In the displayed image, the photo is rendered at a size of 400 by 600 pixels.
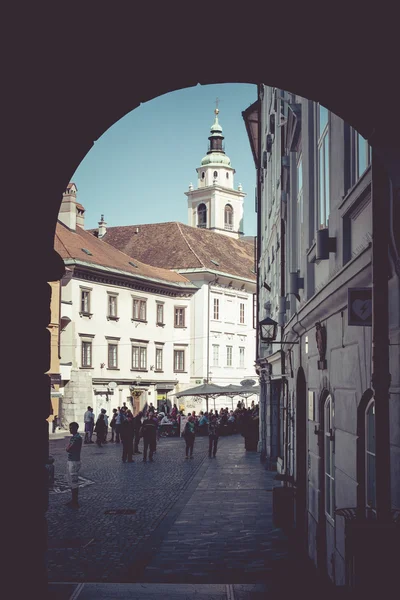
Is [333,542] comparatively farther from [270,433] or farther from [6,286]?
[270,433]

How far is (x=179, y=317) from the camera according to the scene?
211 ft

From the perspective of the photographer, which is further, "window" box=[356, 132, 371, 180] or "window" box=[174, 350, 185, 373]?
"window" box=[174, 350, 185, 373]

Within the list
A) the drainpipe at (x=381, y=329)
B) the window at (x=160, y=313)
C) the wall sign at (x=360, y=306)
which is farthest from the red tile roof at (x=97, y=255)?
the drainpipe at (x=381, y=329)

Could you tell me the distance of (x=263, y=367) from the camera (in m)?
30.1

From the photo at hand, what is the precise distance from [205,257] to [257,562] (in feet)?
193

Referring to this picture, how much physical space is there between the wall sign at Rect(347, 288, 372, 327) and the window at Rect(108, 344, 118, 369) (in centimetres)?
4856

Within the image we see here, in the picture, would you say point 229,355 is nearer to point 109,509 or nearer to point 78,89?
point 109,509

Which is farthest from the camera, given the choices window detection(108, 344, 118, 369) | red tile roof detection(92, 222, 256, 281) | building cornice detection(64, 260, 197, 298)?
red tile roof detection(92, 222, 256, 281)

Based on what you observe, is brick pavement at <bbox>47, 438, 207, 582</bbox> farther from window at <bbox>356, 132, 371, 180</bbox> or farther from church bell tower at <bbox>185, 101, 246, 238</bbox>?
church bell tower at <bbox>185, 101, 246, 238</bbox>

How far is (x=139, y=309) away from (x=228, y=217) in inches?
2257

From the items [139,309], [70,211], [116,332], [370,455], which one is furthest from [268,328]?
[70,211]

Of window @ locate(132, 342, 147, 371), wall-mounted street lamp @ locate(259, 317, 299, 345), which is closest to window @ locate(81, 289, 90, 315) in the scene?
window @ locate(132, 342, 147, 371)

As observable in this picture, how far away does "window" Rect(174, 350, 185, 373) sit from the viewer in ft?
208

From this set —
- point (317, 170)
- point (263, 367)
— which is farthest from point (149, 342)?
point (317, 170)
